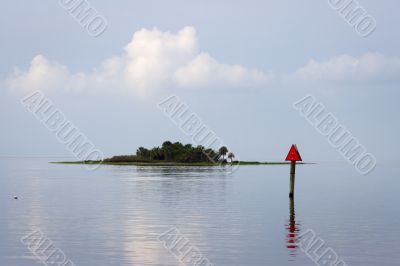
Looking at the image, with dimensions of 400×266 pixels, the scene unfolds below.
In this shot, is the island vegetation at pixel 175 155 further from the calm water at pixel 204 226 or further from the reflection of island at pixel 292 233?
the reflection of island at pixel 292 233

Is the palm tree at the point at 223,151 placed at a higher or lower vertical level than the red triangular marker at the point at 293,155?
higher

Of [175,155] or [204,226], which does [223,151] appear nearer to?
[175,155]

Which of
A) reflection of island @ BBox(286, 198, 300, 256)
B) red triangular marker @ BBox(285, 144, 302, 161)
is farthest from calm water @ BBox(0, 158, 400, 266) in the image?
red triangular marker @ BBox(285, 144, 302, 161)

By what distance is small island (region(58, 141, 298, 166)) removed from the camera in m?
176

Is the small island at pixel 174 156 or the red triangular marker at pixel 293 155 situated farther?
the small island at pixel 174 156

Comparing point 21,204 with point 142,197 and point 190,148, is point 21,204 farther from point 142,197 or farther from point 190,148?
point 190,148

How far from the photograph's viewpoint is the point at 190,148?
17612cm

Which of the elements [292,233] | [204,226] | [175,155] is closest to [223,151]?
[175,155]

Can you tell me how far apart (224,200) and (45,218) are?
680 inches

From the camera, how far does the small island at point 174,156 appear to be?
6919 inches

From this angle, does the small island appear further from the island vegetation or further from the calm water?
the calm water

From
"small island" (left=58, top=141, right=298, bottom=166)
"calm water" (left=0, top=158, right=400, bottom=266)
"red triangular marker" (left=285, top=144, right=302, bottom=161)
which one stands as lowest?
"calm water" (left=0, top=158, right=400, bottom=266)

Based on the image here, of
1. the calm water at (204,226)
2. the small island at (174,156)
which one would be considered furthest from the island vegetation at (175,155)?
the calm water at (204,226)

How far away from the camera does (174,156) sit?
579 ft
